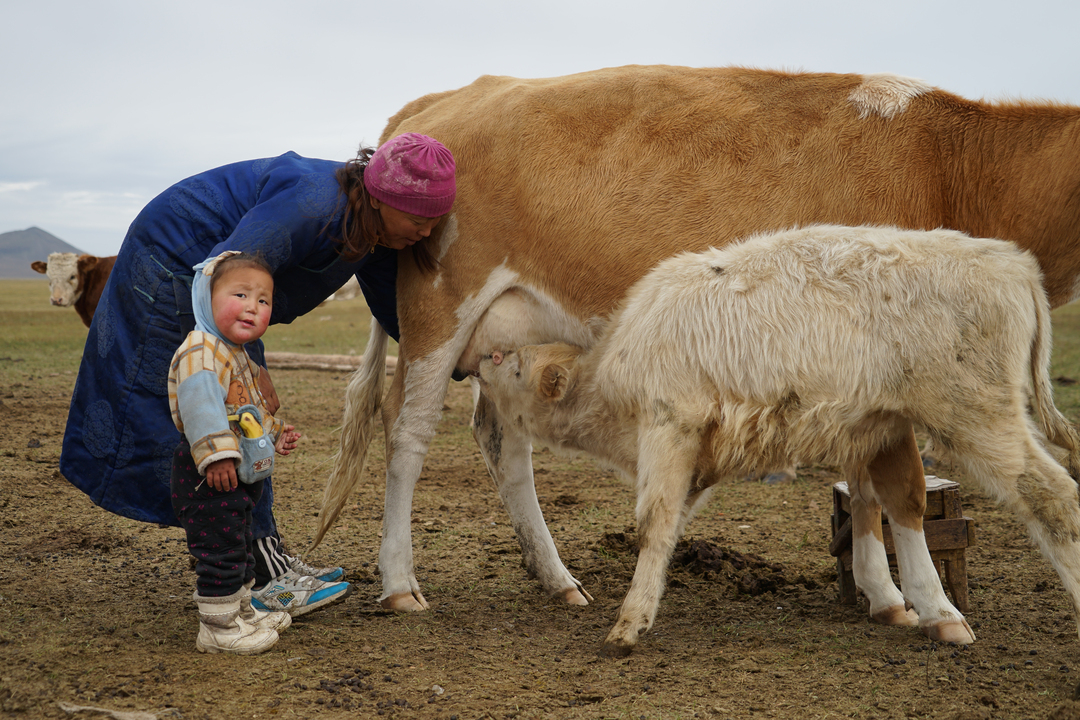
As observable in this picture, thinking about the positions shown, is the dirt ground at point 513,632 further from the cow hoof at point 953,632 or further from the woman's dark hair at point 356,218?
the woman's dark hair at point 356,218

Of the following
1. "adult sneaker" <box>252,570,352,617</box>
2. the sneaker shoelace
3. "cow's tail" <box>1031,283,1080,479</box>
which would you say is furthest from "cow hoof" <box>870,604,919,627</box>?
the sneaker shoelace

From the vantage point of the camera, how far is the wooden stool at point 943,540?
409cm

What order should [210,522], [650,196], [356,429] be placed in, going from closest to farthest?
[210,522], [650,196], [356,429]

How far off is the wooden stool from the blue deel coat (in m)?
2.91

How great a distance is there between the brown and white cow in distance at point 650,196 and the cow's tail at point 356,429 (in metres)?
0.02

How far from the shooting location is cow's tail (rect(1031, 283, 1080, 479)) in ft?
11.2

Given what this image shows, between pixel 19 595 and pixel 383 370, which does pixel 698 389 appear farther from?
pixel 19 595

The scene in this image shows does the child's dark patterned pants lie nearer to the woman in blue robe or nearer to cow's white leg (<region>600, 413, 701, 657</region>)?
the woman in blue robe

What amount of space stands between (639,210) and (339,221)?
1.45 m

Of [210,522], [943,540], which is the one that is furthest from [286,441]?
[943,540]

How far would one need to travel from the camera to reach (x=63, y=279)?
13914 mm

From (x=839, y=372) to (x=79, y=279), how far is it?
42.6 feet

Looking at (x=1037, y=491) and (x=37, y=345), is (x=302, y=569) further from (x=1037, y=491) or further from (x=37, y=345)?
(x=37, y=345)

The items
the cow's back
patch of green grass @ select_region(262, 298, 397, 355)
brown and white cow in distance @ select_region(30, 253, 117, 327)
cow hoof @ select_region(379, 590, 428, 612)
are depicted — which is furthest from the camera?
patch of green grass @ select_region(262, 298, 397, 355)
